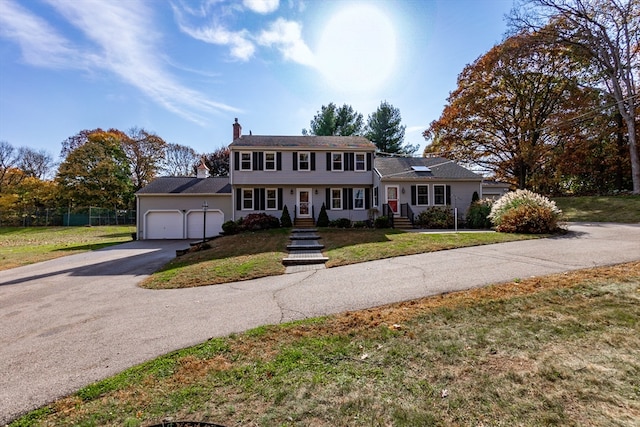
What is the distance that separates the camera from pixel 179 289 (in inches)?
269

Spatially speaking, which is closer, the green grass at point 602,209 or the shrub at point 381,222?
the green grass at point 602,209

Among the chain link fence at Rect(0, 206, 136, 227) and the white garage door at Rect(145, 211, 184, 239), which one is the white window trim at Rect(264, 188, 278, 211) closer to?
the white garage door at Rect(145, 211, 184, 239)

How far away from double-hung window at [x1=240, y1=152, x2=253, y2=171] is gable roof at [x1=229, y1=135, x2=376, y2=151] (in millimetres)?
572

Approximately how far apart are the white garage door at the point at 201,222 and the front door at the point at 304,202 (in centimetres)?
547

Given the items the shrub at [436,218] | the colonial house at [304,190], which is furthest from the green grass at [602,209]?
the colonial house at [304,190]

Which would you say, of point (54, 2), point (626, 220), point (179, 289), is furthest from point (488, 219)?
point (54, 2)

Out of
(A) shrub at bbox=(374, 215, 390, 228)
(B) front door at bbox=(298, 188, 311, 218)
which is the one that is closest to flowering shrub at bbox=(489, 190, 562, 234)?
(A) shrub at bbox=(374, 215, 390, 228)

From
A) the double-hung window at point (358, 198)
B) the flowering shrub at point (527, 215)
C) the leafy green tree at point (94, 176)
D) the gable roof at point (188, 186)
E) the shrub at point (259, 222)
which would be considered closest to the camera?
the flowering shrub at point (527, 215)

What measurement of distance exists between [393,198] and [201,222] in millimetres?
13041

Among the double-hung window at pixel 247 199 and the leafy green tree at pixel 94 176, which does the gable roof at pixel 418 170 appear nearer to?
the double-hung window at pixel 247 199

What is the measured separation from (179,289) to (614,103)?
29567 mm

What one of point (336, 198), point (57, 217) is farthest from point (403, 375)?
point (57, 217)

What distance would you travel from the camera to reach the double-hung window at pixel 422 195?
62.1ft

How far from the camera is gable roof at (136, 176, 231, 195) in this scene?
20.0 m
